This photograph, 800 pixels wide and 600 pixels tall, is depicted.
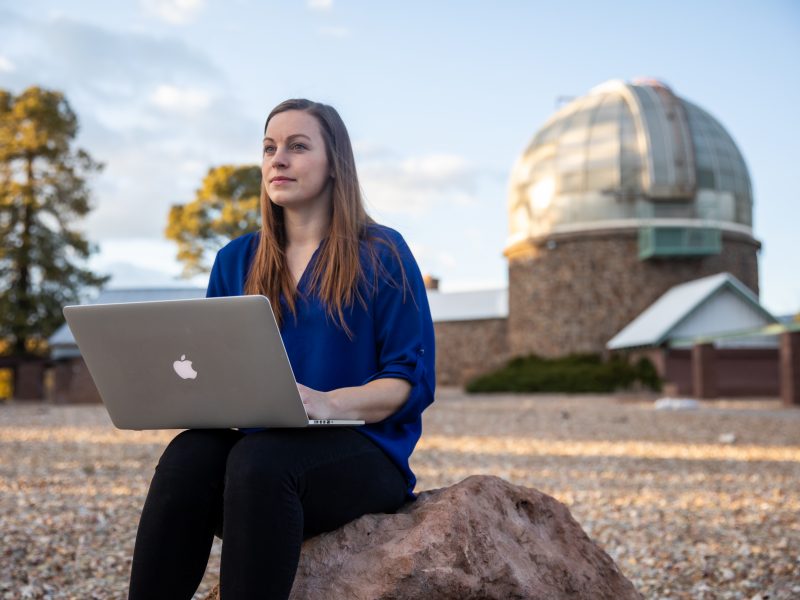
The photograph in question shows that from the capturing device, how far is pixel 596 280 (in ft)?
88.9

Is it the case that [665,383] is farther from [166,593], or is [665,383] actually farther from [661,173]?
[166,593]

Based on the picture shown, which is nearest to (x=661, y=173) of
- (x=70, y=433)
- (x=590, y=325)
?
(x=590, y=325)

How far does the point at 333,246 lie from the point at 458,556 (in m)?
0.88

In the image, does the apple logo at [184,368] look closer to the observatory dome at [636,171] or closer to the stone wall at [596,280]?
the observatory dome at [636,171]

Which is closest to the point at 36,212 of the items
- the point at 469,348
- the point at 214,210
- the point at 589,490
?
the point at 214,210

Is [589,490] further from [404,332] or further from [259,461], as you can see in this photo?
[259,461]

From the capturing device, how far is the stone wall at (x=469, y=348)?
32656 millimetres

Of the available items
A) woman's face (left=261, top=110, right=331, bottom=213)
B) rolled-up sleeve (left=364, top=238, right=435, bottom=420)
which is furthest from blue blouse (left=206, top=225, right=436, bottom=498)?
woman's face (left=261, top=110, right=331, bottom=213)

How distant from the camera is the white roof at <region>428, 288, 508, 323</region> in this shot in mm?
33938

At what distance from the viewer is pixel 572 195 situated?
27.5 m

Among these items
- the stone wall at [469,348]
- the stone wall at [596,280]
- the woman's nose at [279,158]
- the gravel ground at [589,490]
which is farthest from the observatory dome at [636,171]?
the woman's nose at [279,158]

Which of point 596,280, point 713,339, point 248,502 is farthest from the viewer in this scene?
point 596,280

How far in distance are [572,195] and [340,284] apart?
84.6ft

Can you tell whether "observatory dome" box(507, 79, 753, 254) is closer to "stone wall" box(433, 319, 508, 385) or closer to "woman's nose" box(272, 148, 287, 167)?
"stone wall" box(433, 319, 508, 385)
